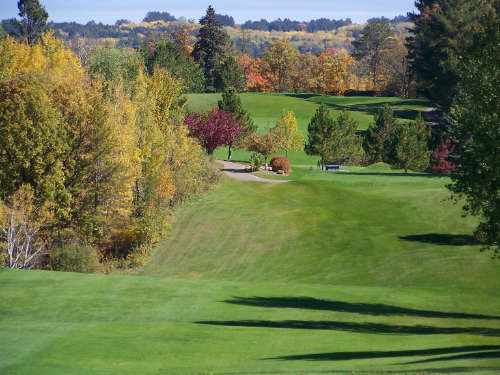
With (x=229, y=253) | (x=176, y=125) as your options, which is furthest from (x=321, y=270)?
(x=176, y=125)


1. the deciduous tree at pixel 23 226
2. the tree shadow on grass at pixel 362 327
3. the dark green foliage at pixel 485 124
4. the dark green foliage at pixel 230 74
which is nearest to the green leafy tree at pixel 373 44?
the dark green foliage at pixel 230 74

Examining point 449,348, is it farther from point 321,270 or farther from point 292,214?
point 292,214

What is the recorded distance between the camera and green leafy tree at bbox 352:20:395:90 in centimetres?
17838

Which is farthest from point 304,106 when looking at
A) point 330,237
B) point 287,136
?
point 330,237

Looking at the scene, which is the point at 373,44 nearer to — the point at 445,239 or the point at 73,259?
the point at 445,239

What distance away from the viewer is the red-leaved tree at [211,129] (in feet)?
229

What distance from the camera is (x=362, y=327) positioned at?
22875mm

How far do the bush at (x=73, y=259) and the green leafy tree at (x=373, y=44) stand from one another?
147454 millimetres

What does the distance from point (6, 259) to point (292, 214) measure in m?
21.4

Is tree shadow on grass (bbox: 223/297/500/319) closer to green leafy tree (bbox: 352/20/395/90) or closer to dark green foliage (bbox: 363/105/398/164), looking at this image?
dark green foliage (bbox: 363/105/398/164)

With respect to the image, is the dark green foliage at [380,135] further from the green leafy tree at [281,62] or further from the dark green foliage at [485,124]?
the green leafy tree at [281,62]

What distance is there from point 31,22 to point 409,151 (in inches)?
2441

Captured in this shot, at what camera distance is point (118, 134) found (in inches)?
1790

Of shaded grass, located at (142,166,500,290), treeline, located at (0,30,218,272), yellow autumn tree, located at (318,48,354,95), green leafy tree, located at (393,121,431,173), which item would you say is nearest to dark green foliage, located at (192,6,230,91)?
yellow autumn tree, located at (318,48,354,95)
